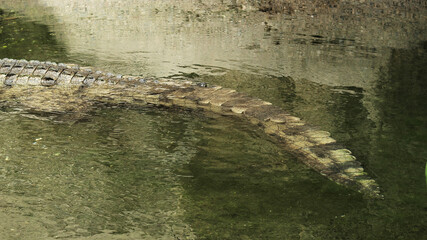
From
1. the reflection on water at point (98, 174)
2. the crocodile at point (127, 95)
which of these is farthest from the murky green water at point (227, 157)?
the crocodile at point (127, 95)

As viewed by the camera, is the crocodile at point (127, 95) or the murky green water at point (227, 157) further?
the crocodile at point (127, 95)

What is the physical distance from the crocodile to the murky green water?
0.17m

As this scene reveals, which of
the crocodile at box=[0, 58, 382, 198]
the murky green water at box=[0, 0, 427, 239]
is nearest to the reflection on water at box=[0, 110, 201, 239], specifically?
the murky green water at box=[0, 0, 427, 239]

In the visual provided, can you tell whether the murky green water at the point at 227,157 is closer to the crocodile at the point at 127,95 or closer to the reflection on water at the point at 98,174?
the reflection on water at the point at 98,174

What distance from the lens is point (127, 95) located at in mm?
5711

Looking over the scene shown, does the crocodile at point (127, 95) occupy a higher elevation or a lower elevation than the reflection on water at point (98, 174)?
higher

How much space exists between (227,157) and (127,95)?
1.93 meters

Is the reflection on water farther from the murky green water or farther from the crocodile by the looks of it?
the crocodile

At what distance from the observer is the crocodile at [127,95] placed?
4.45 metres

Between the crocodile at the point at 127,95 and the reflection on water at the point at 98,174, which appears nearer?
the reflection on water at the point at 98,174

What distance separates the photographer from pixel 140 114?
213 inches

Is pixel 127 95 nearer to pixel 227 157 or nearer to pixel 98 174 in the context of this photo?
pixel 98 174

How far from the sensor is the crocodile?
4.45 meters

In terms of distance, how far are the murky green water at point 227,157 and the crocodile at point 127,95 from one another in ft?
0.56
